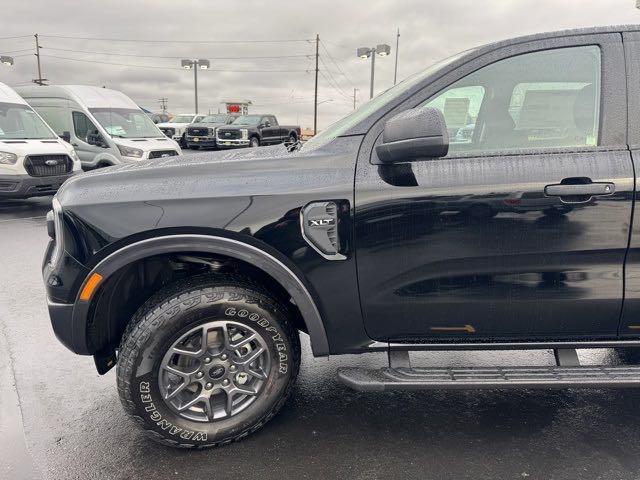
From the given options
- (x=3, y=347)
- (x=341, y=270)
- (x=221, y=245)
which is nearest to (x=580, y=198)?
(x=341, y=270)

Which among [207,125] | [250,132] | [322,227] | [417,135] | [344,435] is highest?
[207,125]

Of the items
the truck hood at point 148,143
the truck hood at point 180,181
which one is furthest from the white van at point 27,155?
the truck hood at point 180,181

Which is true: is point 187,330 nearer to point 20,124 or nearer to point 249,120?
point 20,124

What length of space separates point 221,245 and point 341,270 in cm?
54

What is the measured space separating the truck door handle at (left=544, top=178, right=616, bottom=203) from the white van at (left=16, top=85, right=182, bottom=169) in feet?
31.6

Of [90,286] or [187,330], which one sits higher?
[90,286]

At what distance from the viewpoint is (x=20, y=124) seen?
9.29m

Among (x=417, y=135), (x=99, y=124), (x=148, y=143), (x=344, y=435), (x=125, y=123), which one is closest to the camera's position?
(x=417, y=135)

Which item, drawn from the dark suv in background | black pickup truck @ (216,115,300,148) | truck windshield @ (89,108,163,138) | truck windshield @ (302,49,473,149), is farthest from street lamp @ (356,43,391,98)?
truck windshield @ (302,49,473,149)

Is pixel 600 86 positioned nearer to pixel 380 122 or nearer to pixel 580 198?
pixel 580 198

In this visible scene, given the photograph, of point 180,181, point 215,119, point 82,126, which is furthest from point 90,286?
point 215,119

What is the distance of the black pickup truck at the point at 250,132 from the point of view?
23.3 metres

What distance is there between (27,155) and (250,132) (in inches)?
617

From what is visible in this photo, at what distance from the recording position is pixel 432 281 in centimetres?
220
